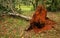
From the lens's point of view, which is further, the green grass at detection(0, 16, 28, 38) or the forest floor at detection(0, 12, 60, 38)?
the green grass at detection(0, 16, 28, 38)

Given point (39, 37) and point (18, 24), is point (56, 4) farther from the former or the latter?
point (39, 37)

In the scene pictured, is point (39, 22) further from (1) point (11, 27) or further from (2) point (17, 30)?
(1) point (11, 27)

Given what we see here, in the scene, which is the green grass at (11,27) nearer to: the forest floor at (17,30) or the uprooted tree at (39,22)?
the forest floor at (17,30)

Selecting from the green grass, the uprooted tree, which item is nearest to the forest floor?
the green grass

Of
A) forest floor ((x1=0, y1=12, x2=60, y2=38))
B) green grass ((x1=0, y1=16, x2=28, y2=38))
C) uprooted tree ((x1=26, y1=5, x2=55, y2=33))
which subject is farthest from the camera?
uprooted tree ((x1=26, y1=5, x2=55, y2=33))

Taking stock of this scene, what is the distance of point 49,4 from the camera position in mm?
15898

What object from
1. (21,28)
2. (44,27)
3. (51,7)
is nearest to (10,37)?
(21,28)

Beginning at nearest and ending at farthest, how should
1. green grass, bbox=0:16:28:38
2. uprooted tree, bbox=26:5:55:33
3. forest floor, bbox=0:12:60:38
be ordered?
1. forest floor, bbox=0:12:60:38
2. green grass, bbox=0:16:28:38
3. uprooted tree, bbox=26:5:55:33

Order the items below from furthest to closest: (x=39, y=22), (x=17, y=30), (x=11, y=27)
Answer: (x=11, y=27) → (x=17, y=30) → (x=39, y=22)

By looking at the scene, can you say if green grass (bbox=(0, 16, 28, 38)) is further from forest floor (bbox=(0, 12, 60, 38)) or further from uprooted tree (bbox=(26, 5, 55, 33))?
uprooted tree (bbox=(26, 5, 55, 33))

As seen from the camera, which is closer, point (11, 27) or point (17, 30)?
point (17, 30)

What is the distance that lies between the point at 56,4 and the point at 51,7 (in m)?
0.62

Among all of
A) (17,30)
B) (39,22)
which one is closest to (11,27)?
(17,30)

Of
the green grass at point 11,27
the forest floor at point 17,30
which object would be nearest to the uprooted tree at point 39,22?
the forest floor at point 17,30
